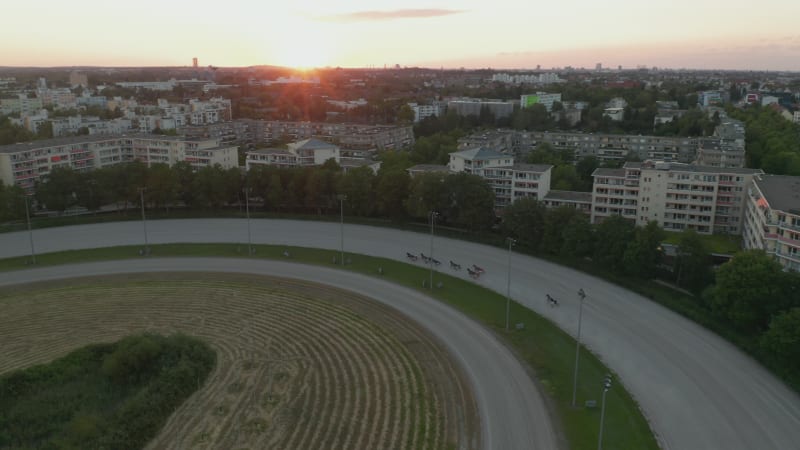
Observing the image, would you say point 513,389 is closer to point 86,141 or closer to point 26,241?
point 26,241

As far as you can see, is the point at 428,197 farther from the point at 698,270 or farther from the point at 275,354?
the point at 275,354

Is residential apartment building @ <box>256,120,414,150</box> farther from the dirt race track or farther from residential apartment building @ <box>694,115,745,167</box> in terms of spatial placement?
the dirt race track

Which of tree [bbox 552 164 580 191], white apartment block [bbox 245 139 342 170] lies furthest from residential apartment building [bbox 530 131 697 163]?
white apartment block [bbox 245 139 342 170]

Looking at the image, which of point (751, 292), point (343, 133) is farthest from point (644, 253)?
point (343, 133)

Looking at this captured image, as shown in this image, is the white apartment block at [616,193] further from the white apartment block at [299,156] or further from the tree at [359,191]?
the white apartment block at [299,156]

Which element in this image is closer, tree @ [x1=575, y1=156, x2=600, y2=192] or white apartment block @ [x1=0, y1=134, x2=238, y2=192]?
white apartment block @ [x1=0, y1=134, x2=238, y2=192]

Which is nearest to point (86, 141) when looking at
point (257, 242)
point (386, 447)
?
point (257, 242)

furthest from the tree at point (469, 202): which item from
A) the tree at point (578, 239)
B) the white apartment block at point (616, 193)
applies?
the white apartment block at point (616, 193)
